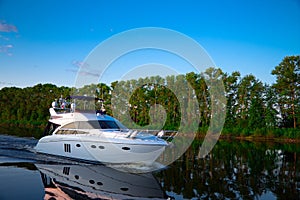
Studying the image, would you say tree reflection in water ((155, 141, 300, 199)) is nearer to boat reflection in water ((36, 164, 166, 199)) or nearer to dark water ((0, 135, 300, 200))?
dark water ((0, 135, 300, 200))

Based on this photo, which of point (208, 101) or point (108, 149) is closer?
point (108, 149)

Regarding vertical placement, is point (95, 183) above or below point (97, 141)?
below

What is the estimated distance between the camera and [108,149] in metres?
11.1

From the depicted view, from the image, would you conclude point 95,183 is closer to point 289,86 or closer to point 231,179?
point 231,179

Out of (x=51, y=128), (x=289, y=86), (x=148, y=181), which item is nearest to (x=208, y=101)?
(x=289, y=86)

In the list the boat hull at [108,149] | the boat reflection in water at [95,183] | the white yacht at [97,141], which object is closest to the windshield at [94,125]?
the white yacht at [97,141]

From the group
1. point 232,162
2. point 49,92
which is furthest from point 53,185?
point 49,92

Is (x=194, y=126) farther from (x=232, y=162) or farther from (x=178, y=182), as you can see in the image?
(x=178, y=182)

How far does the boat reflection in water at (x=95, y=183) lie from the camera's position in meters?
7.42

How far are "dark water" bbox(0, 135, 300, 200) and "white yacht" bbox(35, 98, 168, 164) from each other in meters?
0.56

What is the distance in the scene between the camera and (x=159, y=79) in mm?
43062

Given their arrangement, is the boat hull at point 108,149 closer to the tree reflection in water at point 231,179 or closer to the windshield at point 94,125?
the windshield at point 94,125

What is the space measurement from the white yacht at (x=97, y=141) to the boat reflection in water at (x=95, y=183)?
2.41ft

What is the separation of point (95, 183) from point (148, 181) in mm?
1768
